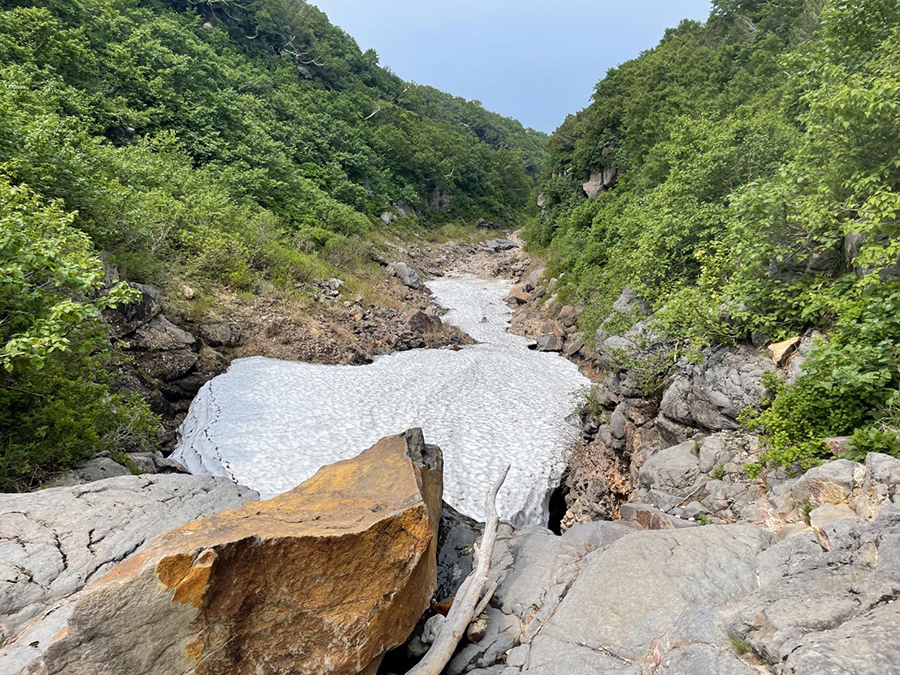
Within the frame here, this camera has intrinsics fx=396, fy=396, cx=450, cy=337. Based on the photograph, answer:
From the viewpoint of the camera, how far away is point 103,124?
73.6ft

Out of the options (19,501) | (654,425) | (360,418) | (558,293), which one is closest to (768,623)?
(654,425)

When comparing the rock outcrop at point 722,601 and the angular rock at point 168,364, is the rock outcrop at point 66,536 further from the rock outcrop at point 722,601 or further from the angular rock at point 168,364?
the angular rock at point 168,364

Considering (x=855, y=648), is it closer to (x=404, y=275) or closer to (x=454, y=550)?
(x=454, y=550)

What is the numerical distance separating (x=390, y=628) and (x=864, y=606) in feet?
13.6

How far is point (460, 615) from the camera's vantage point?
4746 mm

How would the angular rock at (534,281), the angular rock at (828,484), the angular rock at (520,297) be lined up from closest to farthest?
the angular rock at (828,484) < the angular rock at (520,297) < the angular rock at (534,281)

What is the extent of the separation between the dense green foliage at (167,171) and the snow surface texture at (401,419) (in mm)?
3284

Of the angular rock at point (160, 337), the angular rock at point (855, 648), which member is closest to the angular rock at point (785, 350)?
the angular rock at point (855, 648)

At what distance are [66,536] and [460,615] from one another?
16.3ft

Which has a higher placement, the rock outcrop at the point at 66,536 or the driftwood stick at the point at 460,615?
the driftwood stick at the point at 460,615

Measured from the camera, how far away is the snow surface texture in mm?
10695

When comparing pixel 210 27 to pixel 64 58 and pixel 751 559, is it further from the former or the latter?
pixel 751 559

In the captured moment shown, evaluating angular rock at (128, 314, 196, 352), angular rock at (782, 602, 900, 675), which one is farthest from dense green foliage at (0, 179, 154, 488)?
angular rock at (782, 602, 900, 675)

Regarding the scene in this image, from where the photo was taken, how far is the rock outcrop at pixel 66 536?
12.9 feet
